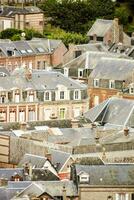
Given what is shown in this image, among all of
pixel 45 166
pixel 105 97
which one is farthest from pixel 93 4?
pixel 45 166

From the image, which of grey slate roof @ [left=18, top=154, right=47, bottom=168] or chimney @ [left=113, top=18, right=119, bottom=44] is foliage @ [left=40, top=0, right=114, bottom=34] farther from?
grey slate roof @ [left=18, top=154, right=47, bottom=168]

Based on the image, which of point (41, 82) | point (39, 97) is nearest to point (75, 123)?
point (39, 97)

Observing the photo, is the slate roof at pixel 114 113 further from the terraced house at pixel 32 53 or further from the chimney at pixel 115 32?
the chimney at pixel 115 32

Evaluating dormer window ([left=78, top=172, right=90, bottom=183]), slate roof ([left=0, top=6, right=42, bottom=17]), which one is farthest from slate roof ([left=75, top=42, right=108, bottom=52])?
dormer window ([left=78, top=172, right=90, bottom=183])

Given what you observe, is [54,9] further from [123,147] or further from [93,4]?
[123,147]

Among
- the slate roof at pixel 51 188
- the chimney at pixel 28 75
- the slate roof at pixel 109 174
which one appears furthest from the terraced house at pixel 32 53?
the slate roof at pixel 51 188
